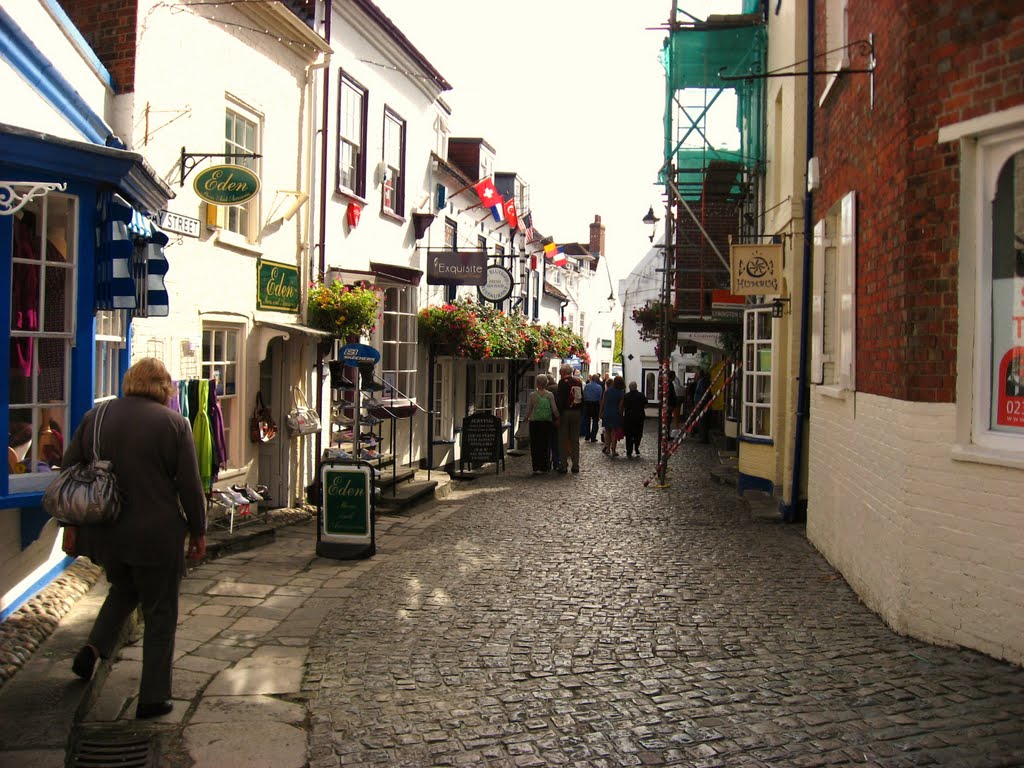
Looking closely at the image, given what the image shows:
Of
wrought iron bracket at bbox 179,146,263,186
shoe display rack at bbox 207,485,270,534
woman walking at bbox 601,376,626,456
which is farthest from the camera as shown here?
woman walking at bbox 601,376,626,456

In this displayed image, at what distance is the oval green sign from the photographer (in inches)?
345

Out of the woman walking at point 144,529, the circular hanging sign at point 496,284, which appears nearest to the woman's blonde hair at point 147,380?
the woman walking at point 144,529

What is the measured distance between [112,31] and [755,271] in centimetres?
761

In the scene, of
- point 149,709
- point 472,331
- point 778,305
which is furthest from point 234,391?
point 778,305

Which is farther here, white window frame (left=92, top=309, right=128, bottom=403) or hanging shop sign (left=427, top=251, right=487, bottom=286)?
hanging shop sign (left=427, top=251, right=487, bottom=286)

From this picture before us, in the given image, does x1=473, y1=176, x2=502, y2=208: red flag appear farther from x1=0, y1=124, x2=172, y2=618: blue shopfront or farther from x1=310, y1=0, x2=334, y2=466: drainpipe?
x1=0, y1=124, x2=172, y2=618: blue shopfront

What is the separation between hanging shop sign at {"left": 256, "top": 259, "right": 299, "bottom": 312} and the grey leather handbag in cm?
632

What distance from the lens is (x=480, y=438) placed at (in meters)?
17.5

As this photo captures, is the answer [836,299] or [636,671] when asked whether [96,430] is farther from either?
[836,299]

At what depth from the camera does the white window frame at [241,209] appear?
9930 mm

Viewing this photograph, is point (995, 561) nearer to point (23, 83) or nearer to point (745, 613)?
point (745, 613)

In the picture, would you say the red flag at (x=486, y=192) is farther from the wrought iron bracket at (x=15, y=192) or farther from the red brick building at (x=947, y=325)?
the wrought iron bracket at (x=15, y=192)

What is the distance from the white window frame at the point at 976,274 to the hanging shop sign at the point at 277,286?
7.46 metres

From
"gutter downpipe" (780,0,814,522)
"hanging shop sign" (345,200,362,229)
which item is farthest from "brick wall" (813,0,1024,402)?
"hanging shop sign" (345,200,362,229)
